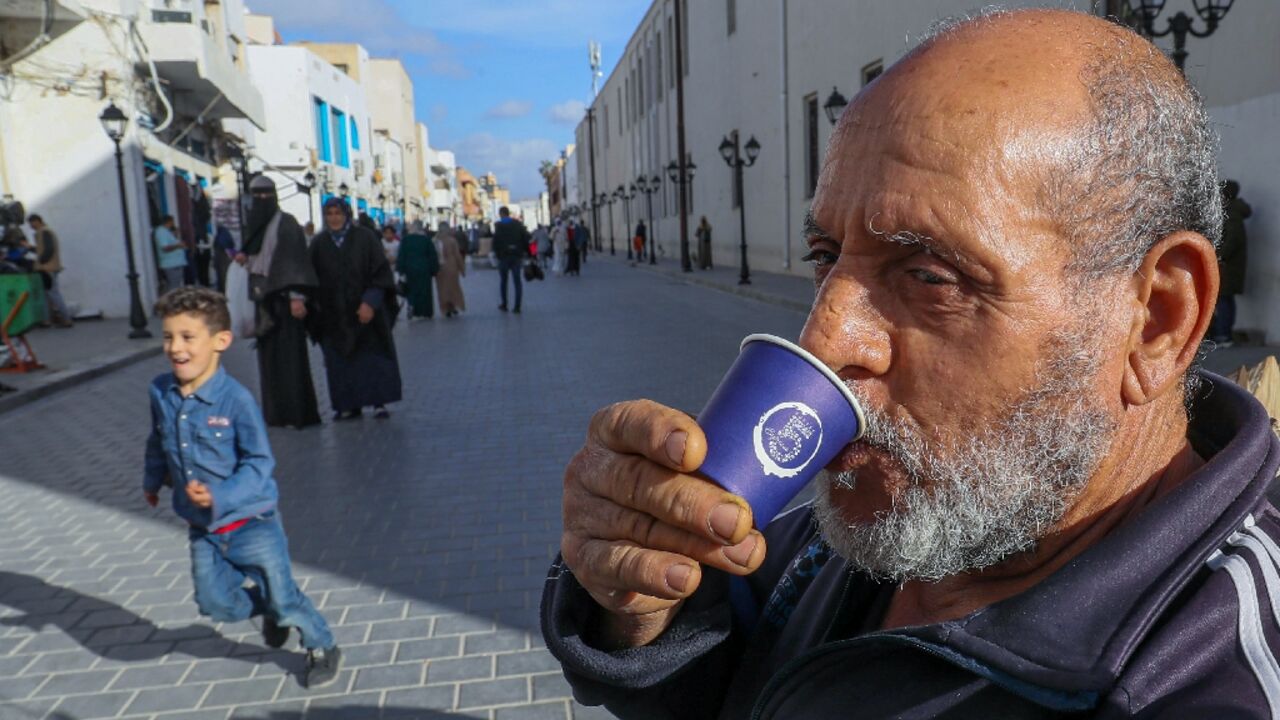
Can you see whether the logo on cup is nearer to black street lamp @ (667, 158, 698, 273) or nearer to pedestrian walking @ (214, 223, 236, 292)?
pedestrian walking @ (214, 223, 236, 292)

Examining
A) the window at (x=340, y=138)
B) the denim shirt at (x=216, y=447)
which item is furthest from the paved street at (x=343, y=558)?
the window at (x=340, y=138)

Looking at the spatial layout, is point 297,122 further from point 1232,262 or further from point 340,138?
point 1232,262

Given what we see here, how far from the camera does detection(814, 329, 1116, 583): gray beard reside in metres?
1.07

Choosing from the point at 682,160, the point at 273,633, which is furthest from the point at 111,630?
the point at 682,160

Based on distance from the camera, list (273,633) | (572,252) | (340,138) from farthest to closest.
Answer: (340,138), (572,252), (273,633)

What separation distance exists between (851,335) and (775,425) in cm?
17

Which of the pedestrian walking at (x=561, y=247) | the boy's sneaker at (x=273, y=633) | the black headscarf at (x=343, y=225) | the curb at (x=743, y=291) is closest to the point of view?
the boy's sneaker at (x=273, y=633)

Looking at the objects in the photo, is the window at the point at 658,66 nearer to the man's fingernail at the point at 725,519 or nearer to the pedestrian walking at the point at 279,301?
the pedestrian walking at the point at 279,301

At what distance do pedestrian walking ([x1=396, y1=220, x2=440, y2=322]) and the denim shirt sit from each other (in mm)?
12004

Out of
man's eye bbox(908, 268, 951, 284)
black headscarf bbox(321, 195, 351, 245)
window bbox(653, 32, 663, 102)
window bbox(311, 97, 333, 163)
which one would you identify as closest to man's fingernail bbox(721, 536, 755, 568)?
man's eye bbox(908, 268, 951, 284)

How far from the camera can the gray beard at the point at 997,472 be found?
1072 millimetres

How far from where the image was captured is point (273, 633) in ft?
12.5

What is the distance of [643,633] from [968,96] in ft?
2.73

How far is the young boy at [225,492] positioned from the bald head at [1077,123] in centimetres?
312
